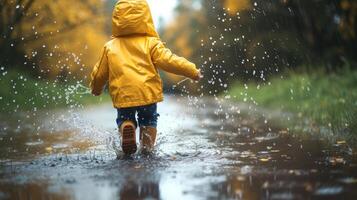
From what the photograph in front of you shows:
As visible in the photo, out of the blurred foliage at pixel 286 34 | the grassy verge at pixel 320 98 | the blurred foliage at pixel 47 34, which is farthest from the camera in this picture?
the blurred foliage at pixel 47 34

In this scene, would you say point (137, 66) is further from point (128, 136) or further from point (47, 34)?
point (47, 34)

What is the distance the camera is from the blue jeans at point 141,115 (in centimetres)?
636

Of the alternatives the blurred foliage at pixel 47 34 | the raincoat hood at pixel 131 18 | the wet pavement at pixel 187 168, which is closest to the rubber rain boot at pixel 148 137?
the wet pavement at pixel 187 168

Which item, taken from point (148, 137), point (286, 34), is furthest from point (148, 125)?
point (286, 34)

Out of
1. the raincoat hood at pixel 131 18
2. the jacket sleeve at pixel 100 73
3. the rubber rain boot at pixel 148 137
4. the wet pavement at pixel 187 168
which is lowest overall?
the wet pavement at pixel 187 168

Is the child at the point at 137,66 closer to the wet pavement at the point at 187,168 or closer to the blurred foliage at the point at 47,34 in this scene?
the wet pavement at the point at 187,168

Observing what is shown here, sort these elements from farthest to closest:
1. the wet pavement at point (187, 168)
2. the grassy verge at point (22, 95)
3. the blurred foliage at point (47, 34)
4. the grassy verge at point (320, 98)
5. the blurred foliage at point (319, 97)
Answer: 1. the blurred foliage at point (47, 34)
2. the grassy verge at point (22, 95)
3. the blurred foliage at point (319, 97)
4. the grassy verge at point (320, 98)
5. the wet pavement at point (187, 168)

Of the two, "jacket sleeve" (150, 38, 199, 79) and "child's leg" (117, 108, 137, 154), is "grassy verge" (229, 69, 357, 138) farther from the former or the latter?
"child's leg" (117, 108, 137, 154)

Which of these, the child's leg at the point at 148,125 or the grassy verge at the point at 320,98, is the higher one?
the grassy verge at the point at 320,98

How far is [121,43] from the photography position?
6504mm

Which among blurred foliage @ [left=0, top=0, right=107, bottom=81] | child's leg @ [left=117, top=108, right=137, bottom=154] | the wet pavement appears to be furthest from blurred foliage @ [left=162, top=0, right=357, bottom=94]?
child's leg @ [left=117, top=108, right=137, bottom=154]

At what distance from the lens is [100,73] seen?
6.60m

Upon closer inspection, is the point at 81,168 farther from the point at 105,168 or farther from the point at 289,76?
the point at 289,76

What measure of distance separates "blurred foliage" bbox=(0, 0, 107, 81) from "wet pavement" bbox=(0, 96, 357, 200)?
965cm
